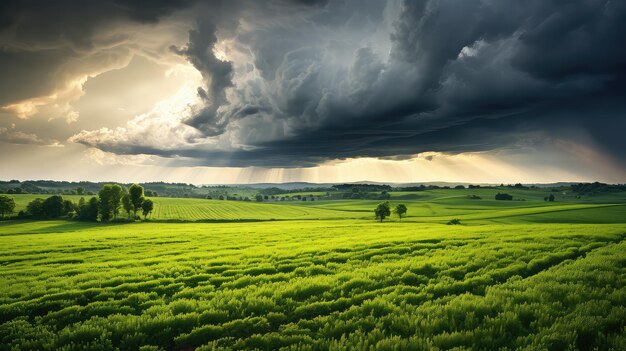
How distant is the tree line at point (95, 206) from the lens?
84.0 metres

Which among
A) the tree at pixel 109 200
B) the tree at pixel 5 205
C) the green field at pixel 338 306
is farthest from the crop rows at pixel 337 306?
the tree at pixel 5 205

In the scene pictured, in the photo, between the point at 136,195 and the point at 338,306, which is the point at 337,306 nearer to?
the point at 338,306

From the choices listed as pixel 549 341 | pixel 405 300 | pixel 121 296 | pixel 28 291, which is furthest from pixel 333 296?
pixel 28 291

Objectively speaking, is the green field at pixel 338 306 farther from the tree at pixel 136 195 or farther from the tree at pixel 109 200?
the tree at pixel 136 195

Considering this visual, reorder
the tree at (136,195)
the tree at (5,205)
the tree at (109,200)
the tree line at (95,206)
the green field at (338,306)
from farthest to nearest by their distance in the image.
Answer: the tree at (136,195) → the tree at (5,205) → the tree line at (95,206) → the tree at (109,200) → the green field at (338,306)

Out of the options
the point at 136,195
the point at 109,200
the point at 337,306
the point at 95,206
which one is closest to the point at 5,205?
the point at 95,206

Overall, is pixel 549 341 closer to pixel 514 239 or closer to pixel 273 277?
pixel 273 277

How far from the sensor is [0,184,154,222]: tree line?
276 ft

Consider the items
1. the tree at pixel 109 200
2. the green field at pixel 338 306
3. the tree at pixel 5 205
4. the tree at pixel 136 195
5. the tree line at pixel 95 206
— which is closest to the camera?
the green field at pixel 338 306

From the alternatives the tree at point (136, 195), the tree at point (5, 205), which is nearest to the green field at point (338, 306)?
the tree at point (136, 195)

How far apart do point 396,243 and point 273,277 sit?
1197cm

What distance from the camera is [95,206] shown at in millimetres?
86438

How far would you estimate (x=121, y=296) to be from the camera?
11.2 meters

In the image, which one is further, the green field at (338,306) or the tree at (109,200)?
the tree at (109,200)
